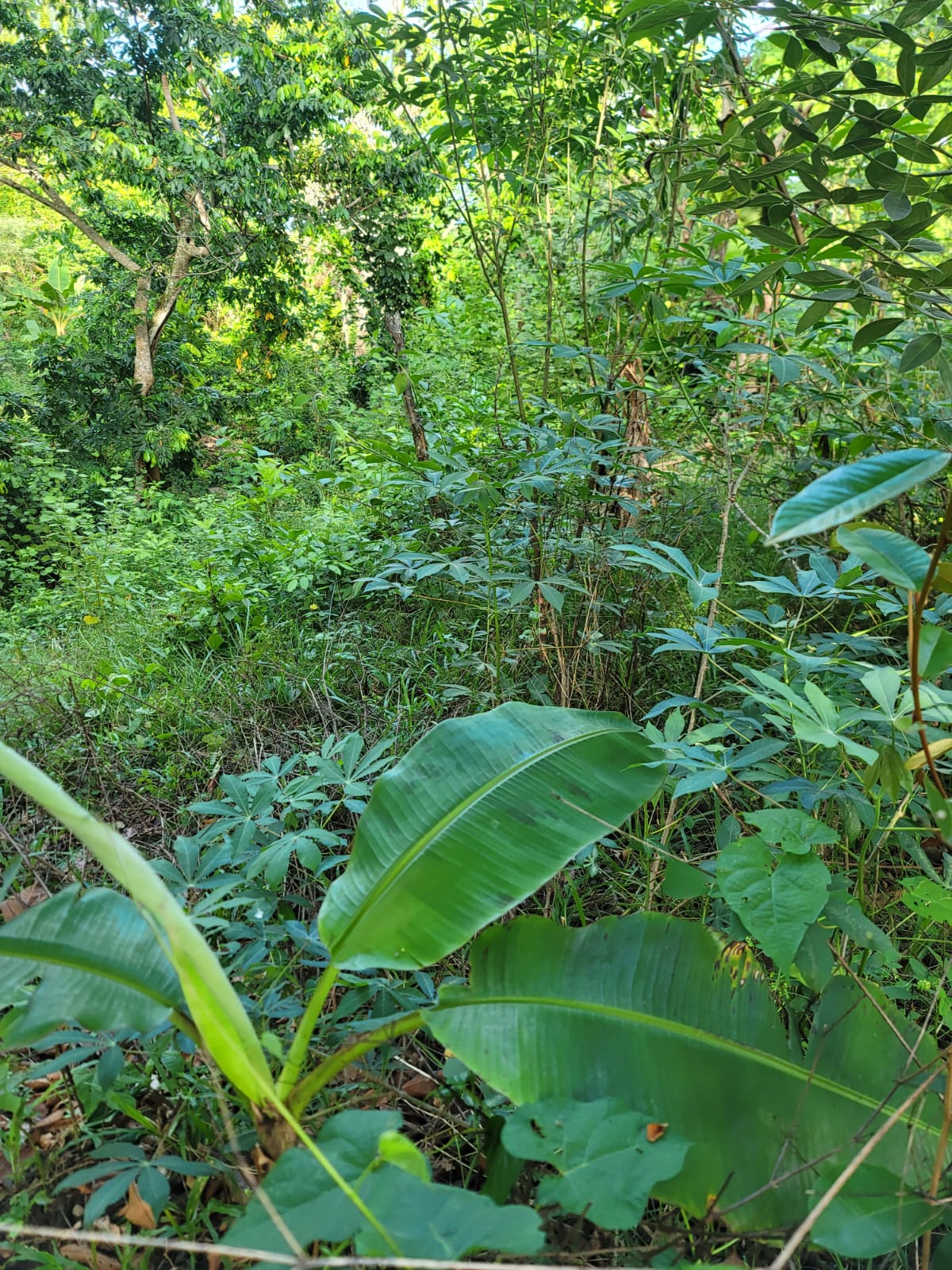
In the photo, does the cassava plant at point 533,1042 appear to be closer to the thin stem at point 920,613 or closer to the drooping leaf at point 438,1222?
the drooping leaf at point 438,1222

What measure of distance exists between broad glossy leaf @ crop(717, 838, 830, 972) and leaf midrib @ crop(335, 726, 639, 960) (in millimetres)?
275

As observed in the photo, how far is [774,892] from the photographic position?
923 millimetres

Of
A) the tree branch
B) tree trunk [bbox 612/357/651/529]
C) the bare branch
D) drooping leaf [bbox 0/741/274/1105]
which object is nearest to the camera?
drooping leaf [bbox 0/741/274/1105]

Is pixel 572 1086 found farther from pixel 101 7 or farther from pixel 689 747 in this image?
pixel 101 7

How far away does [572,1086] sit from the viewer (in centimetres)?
80

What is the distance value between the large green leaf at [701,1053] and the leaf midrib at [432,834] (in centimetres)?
14

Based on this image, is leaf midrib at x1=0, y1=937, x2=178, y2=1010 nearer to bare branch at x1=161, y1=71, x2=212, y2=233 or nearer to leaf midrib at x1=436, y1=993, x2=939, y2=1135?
leaf midrib at x1=436, y1=993, x2=939, y2=1135

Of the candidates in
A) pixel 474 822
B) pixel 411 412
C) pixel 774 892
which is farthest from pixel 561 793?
pixel 411 412

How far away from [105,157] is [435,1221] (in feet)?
31.9

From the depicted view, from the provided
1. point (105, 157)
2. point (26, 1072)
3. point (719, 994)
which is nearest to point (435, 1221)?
point (719, 994)

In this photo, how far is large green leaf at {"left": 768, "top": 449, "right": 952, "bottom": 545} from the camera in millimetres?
565

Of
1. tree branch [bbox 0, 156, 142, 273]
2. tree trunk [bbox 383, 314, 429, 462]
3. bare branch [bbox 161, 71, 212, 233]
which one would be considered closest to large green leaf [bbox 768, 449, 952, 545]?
tree trunk [bbox 383, 314, 429, 462]

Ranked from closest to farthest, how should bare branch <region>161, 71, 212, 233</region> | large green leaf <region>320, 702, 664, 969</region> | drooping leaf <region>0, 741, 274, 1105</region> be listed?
drooping leaf <region>0, 741, 274, 1105</region>
large green leaf <region>320, 702, 664, 969</region>
bare branch <region>161, 71, 212, 233</region>

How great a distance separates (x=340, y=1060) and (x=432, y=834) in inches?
11.1
